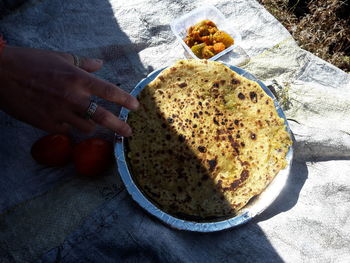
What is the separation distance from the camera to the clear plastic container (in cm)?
A: 293

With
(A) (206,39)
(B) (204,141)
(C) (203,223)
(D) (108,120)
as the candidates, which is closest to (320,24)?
(A) (206,39)

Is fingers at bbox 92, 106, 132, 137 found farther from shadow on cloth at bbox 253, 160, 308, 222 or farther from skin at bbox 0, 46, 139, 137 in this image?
shadow on cloth at bbox 253, 160, 308, 222

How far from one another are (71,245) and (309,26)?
11.4ft

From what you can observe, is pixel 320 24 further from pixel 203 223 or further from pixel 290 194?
pixel 203 223

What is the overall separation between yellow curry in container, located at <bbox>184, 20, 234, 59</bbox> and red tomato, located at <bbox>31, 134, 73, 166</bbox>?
1375mm

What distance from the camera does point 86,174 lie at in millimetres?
2176

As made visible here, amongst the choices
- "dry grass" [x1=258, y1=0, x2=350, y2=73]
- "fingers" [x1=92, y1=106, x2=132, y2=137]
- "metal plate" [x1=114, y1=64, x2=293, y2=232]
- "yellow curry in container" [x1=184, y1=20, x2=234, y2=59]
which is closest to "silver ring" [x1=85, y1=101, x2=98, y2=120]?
"fingers" [x1=92, y1=106, x2=132, y2=137]

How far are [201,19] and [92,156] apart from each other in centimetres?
176

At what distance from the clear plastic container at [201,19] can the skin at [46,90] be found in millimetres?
1372

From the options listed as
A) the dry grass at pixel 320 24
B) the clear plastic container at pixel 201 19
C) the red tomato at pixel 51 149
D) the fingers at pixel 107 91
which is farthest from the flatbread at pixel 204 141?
the dry grass at pixel 320 24

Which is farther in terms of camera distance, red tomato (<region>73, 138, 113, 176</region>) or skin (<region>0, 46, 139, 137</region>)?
red tomato (<region>73, 138, 113, 176</region>)

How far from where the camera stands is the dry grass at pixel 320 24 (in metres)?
3.61

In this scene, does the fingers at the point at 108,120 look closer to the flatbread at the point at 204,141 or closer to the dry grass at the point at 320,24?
the flatbread at the point at 204,141

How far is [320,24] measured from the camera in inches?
150
